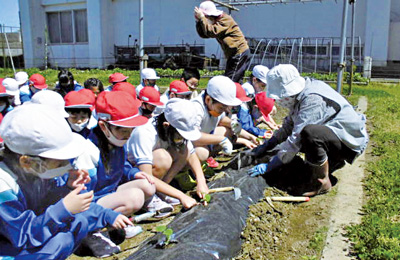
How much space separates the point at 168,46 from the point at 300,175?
16.8 meters

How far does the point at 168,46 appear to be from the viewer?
1967 centimetres

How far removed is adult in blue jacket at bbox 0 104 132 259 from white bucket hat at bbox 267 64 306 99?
193cm

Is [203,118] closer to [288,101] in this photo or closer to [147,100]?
[147,100]

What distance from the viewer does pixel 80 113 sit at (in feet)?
11.8

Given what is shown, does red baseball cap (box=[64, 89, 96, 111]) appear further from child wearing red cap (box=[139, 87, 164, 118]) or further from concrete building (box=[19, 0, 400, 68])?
concrete building (box=[19, 0, 400, 68])

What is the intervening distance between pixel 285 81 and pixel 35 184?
2.18 m

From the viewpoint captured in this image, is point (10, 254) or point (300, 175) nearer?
point (10, 254)

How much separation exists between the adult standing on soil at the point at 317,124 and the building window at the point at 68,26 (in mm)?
19816

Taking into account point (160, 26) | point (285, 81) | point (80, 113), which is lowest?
point (80, 113)

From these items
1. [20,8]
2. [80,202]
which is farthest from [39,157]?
[20,8]

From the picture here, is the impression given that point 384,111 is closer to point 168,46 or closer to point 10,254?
point 10,254

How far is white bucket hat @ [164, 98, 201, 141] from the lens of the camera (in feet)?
9.50

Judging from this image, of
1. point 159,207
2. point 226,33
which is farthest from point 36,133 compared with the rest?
point 226,33

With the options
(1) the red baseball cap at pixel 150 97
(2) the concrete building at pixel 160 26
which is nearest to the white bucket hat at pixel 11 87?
(1) the red baseball cap at pixel 150 97
